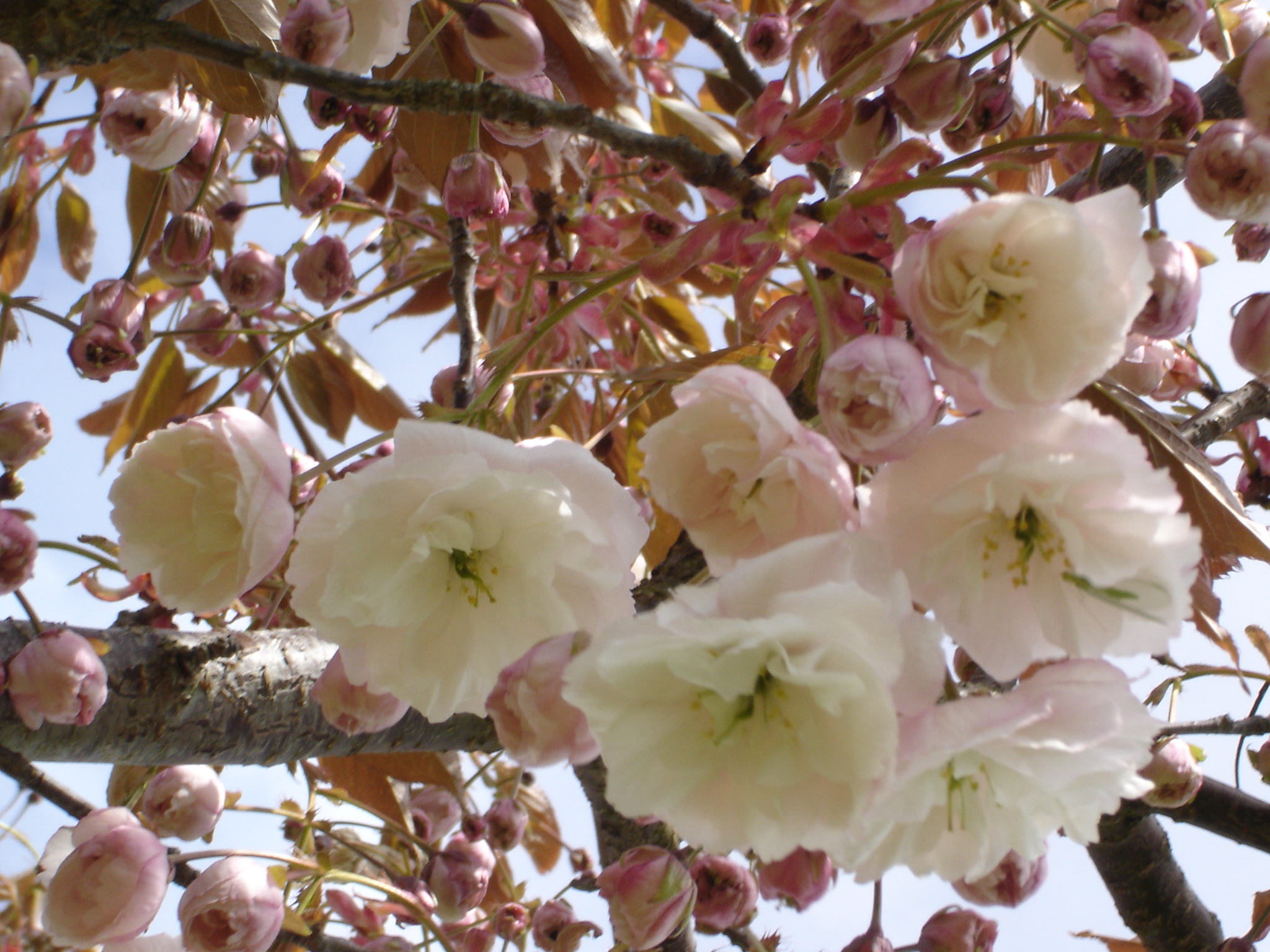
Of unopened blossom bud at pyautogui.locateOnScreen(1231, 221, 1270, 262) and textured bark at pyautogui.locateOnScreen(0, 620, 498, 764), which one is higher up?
unopened blossom bud at pyautogui.locateOnScreen(1231, 221, 1270, 262)

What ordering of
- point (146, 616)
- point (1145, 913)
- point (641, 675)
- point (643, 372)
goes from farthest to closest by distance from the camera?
point (1145, 913)
point (146, 616)
point (643, 372)
point (641, 675)

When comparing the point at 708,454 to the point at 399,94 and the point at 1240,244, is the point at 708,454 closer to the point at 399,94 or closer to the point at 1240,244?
the point at 399,94

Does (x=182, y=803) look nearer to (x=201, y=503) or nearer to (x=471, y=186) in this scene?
(x=201, y=503)

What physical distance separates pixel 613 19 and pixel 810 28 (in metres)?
0.62

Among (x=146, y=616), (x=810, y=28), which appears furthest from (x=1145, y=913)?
(x=146, y=616)

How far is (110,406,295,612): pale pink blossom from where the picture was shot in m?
0.58

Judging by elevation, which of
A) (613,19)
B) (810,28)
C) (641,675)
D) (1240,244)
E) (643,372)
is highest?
(613,19)

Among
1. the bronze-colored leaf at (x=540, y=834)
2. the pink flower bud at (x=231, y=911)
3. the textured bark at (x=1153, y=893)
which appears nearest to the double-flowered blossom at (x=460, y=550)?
the pink flower bud at (x=231, y=911)

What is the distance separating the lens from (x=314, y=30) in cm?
73

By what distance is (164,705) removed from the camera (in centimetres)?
87

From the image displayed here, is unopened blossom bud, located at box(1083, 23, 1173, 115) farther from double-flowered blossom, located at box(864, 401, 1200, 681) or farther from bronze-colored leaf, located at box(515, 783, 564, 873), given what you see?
bronze-colored leaf, located at box(515, 783, 564, 873)

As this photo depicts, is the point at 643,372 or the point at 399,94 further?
the point at 643,372

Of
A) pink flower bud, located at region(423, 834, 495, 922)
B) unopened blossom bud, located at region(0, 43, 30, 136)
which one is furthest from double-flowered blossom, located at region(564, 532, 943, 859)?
pink flower bud, located at region(423, 834, 495, 922)

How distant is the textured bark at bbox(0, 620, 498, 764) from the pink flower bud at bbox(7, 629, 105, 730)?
0.16 feet
